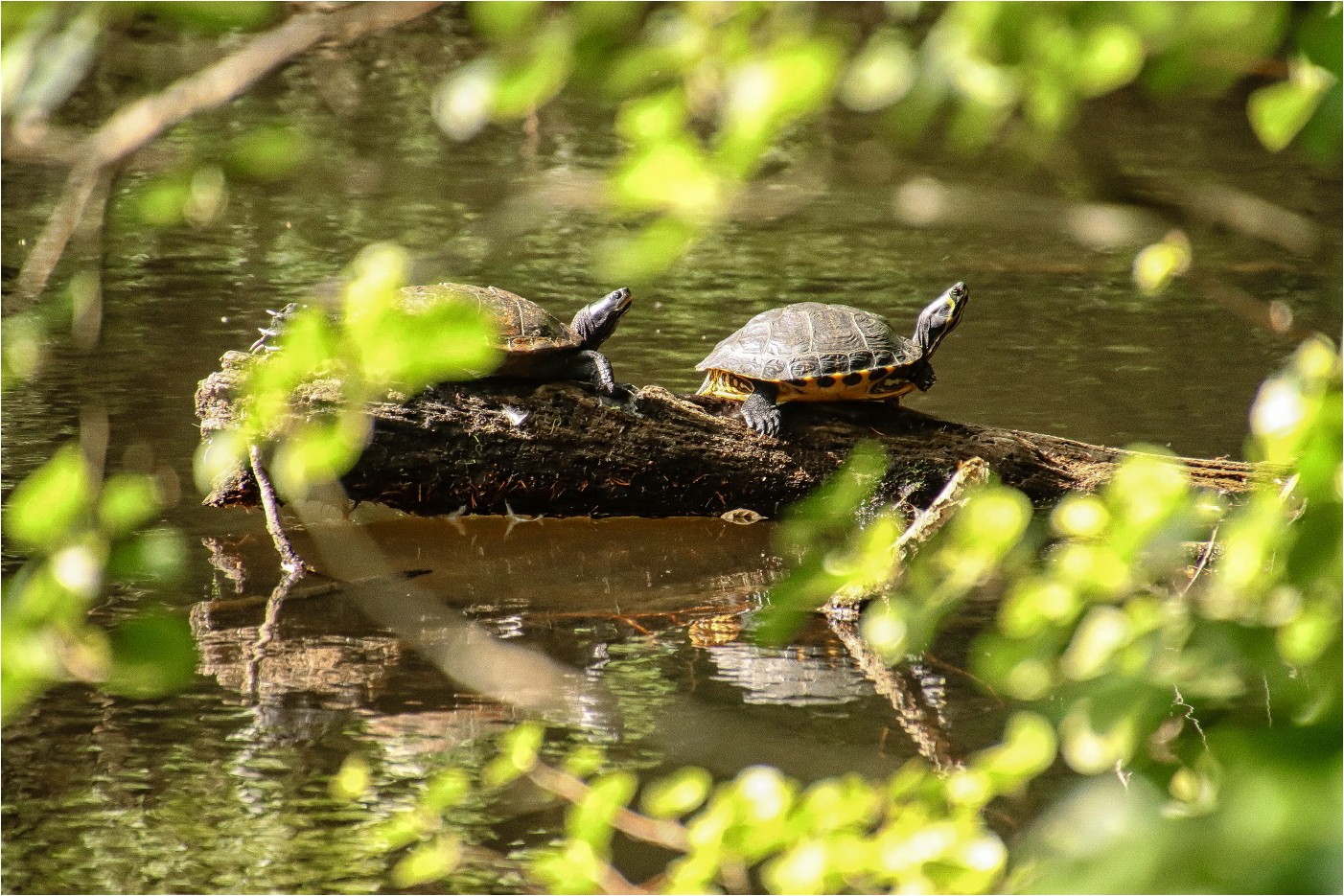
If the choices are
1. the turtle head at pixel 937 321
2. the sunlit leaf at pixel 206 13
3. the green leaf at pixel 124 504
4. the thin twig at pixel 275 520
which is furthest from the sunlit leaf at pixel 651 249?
the turtle head at pixel 937 321

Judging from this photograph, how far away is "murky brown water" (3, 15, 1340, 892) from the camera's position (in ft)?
14.4

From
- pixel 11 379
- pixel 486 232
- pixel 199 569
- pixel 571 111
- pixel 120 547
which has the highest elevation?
pixel 571 111

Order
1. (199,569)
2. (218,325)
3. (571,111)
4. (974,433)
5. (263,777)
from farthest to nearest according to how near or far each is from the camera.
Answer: (571,111)
(218,325)
(974,433)
(199,569)
(263,777)

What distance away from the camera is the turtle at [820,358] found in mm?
7051

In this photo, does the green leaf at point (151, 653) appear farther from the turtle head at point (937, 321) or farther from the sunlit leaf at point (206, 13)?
the turtle head at point (937, 321)

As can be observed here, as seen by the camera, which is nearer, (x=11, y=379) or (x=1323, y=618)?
(x=1323, y=618)

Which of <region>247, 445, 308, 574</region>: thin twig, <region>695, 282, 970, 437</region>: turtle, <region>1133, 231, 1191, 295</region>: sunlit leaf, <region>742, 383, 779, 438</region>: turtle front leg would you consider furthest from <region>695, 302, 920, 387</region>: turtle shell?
<region>1133, 231, 1191, 295</region>: sunlit leaf

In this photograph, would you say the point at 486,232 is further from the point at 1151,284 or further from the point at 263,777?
the point at 263,777

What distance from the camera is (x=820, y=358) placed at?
23.1ft

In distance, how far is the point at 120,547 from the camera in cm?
129

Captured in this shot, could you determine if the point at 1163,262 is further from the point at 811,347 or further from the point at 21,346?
the point at 811,347

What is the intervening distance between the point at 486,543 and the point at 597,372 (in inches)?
45.0

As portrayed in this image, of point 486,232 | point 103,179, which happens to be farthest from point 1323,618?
point 103,179

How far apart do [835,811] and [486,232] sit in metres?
0.85
